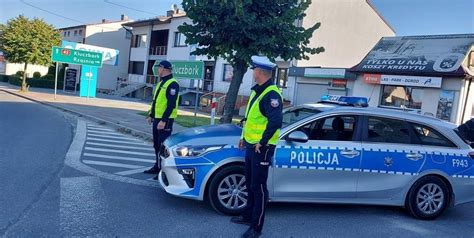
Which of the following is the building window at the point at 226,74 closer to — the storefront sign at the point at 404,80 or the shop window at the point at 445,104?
the storefront sign at the point at 404,80

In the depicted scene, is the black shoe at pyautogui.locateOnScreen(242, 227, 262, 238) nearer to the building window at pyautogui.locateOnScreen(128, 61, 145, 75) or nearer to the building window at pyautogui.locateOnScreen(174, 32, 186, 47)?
the building window at pyautogui.locateOnScreen(174, 32, 186, 47)

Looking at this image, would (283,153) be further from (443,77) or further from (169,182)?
(443,77)

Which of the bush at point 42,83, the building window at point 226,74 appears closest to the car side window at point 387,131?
the building window at point 226,74

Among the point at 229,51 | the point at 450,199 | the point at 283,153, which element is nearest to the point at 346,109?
the point at 283,153

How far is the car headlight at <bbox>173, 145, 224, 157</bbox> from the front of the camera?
4.99 meters

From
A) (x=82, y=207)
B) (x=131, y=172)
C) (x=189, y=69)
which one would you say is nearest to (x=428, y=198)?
(x=82, y=207)

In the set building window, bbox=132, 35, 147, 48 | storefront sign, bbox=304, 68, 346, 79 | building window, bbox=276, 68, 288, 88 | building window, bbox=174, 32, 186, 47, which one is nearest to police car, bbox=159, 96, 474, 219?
storefront sign, bbox=304, 68, 346, 79

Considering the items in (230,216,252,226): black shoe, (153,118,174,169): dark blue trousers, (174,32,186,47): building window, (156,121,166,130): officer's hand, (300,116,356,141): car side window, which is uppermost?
(174,32,186,47): building window

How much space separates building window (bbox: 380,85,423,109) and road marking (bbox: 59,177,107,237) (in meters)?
17.4

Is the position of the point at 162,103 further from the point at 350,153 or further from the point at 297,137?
the point at 350,153

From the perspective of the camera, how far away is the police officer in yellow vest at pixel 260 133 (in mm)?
4238

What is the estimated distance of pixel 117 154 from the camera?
8797 millimetres

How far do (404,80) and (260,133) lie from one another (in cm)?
1709

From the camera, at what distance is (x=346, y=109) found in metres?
5.49
